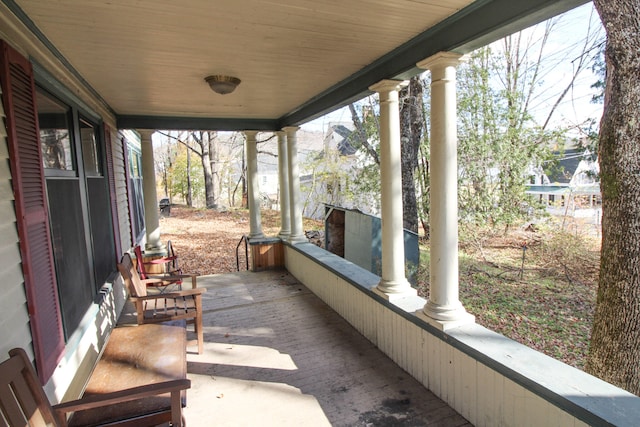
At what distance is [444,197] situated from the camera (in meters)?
2.51

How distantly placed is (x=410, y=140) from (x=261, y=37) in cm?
566

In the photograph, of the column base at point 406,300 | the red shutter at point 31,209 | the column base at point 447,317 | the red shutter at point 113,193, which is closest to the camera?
the red shutter at point 31,209

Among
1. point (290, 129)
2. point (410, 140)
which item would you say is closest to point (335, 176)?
point (410, 140)

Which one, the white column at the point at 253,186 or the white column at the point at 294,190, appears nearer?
the white column at the point at 294,190

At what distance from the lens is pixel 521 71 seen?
8.44 meters

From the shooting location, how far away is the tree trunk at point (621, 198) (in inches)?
102

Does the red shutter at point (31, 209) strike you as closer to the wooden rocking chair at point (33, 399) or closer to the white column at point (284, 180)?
the wooden rocking chair at point (33, 399)

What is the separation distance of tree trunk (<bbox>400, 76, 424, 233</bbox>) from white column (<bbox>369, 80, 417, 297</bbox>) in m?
4.47

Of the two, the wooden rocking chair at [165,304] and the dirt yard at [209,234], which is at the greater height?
the wooden rocking chair at [165,304]

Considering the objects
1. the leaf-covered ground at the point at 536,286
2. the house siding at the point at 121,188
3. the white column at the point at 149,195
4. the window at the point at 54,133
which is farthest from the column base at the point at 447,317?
the white column at the point at 149,195

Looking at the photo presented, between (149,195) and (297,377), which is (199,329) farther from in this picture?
(149,195)

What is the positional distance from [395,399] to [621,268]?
2.02m

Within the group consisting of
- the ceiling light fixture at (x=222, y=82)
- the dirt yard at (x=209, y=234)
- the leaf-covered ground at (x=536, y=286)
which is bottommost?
the leaf-covered ground at (x=536, y=286)

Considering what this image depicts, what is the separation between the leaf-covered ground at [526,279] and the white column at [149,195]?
1983mm
